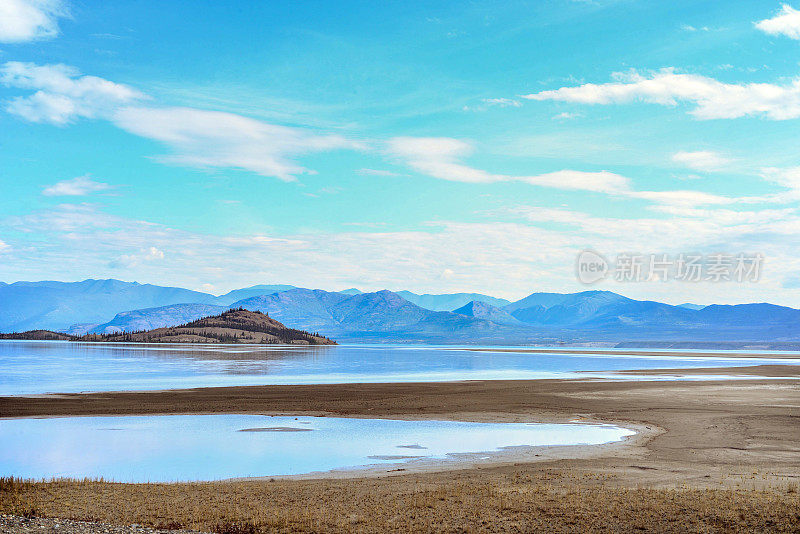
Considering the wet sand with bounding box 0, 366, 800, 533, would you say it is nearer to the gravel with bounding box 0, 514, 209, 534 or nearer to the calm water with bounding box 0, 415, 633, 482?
the gravel with bounding box 0, 514, 209, 534

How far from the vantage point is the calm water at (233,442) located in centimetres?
2616

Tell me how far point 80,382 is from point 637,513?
2390 inches

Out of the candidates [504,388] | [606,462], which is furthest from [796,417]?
[504,388]

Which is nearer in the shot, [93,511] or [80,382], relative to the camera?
[93,511]

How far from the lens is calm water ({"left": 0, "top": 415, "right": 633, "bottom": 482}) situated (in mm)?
26156

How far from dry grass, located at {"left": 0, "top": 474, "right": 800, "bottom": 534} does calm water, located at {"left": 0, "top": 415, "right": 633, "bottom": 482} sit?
469cm

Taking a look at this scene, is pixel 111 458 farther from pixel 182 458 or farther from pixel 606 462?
pixel 606 462

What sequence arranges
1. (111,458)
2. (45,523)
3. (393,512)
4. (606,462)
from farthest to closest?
1. (111,458)
2. (606,462)
3. (393,512)
4. (45,523)

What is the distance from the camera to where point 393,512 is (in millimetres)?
17656

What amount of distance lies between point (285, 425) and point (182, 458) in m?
10.3

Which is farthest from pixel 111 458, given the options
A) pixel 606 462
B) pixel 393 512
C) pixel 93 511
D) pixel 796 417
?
pixel 796 417

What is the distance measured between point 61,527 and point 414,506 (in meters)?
8.83

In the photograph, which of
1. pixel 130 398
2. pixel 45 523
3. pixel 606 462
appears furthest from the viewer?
pixel 130 398

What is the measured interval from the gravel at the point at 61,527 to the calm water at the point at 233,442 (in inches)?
295
